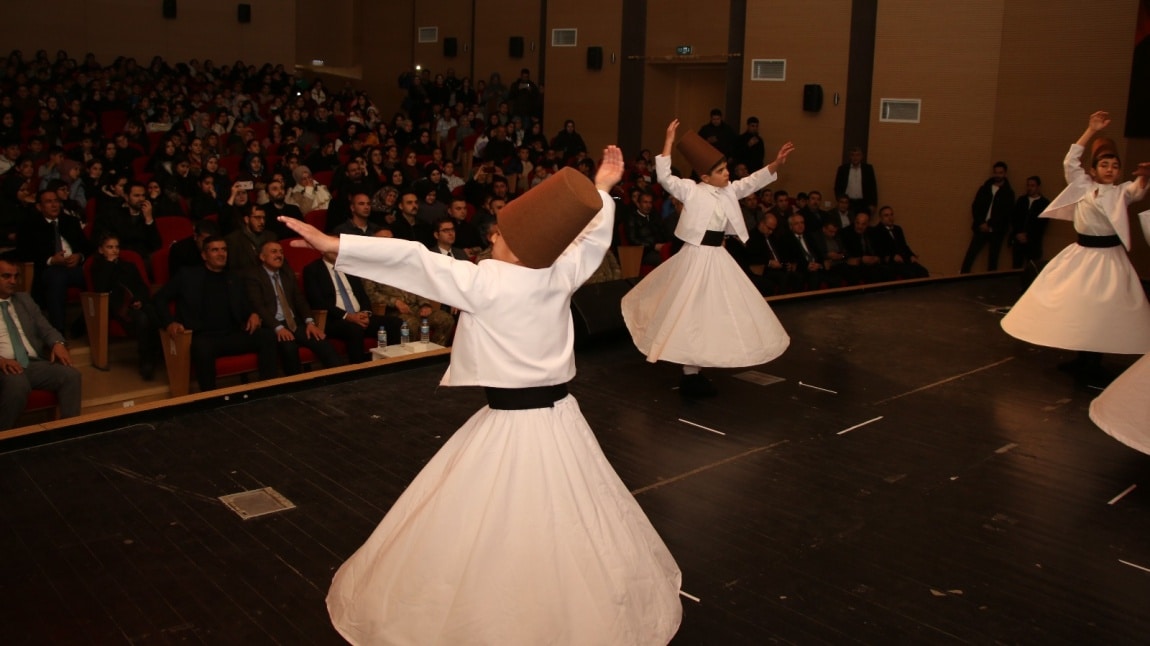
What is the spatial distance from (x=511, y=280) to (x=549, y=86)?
45.9 ft

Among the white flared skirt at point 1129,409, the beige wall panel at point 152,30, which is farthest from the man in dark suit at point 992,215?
the beige wall panel at point 152,30

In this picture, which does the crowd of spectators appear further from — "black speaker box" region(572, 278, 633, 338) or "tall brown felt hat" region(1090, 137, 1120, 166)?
"tall brown felt hat" region(1090, 137, 1120, 166)

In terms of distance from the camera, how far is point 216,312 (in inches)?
248

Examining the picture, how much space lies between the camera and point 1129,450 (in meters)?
5.18

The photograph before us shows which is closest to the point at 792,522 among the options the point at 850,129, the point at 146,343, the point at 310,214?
the point at 146,343

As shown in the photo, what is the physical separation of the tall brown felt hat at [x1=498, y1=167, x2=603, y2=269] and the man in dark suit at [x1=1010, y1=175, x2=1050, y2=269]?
9.84 m

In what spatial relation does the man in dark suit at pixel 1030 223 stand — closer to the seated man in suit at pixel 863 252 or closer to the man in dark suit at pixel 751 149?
the seated man in suit at pixel 863 252

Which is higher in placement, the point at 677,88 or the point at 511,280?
the point at 677,88

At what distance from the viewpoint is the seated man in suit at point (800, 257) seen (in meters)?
10.1

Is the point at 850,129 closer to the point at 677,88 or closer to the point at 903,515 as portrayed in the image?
the point at 677,88

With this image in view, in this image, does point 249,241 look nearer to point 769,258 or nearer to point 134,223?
point 134,223

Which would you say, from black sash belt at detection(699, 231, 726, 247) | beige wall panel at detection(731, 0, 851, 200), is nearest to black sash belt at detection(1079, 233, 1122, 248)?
black sash belt at detection(699, 231, 726, 247)

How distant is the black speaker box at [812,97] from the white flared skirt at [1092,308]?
704 cm

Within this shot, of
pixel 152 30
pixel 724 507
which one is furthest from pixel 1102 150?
pixel 152 30
